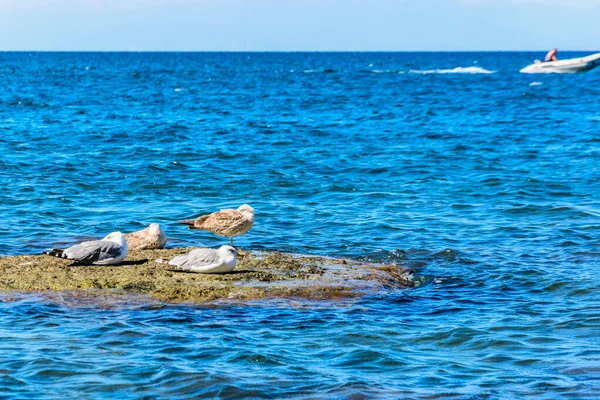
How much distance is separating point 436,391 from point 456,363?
95 centimetres

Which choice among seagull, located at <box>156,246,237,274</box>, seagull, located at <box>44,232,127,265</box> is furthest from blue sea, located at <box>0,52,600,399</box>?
seagull, located at <box>44,232,127,265</box>

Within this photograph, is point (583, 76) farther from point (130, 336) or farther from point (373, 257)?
point (130, 336)

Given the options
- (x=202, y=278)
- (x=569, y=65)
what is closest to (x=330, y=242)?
(x=202, y=278)

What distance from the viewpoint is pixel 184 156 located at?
2484 cm

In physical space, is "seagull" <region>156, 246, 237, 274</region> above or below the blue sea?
above

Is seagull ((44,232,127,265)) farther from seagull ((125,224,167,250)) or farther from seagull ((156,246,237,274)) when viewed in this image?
seagull ((125,224,167,250))

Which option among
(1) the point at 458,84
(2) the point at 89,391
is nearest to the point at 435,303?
(2) the point at 89,391

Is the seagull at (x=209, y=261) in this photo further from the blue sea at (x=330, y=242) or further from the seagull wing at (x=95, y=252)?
the blue sea at (x=330, y=242)

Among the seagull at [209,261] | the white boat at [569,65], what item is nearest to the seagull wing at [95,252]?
the seagull at [209,261]

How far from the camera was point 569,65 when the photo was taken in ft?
232

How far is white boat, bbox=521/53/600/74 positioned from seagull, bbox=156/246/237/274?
6172 cm

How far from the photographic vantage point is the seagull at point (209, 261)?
11.0m

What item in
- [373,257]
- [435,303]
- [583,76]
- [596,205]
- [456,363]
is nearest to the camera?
[456,363]

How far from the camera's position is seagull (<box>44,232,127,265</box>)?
1131cm
